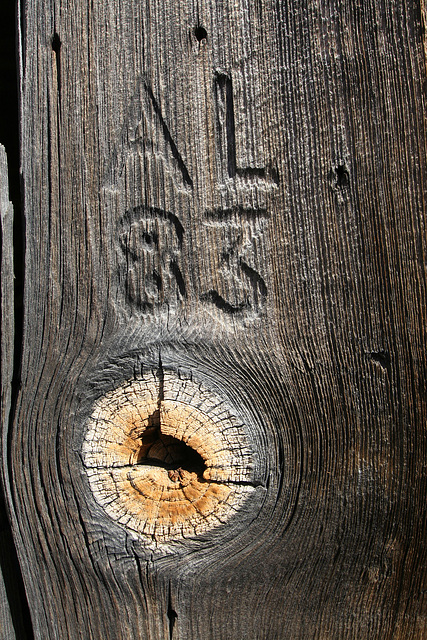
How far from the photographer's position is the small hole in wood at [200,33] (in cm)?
101

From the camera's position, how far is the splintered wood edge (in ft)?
3.17

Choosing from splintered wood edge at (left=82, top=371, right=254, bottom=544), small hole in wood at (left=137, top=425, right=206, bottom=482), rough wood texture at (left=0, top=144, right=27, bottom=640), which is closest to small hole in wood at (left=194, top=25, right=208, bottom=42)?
rough wood texture at (left=0, top=144, right=27, bottom=640)

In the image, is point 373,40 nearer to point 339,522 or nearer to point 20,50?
point 20,50

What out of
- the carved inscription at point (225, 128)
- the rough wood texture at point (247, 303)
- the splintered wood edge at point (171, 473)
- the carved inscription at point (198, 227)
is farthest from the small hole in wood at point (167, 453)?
the carved inscription at point (225, 128)

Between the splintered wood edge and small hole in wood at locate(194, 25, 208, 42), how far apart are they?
0.70 metres

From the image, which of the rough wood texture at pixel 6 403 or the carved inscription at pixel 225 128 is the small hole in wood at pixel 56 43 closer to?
the rough wood texture at pixel 6 403

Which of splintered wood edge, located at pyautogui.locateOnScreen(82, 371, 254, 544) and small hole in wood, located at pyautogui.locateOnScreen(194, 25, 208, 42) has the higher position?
small hole in wood, located at pyautogui.locateOnScreen(194, 25, 208, 42)

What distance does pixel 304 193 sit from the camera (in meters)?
0.98

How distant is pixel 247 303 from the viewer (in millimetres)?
993

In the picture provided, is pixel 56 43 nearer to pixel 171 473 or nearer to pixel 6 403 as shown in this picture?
pixel 6 403

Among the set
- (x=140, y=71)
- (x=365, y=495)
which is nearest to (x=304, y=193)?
(x=140, y=71)

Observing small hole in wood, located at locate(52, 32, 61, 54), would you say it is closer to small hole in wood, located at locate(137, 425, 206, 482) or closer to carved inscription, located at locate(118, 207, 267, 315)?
carved inscription, located at locate(118, 207, 267, 315)

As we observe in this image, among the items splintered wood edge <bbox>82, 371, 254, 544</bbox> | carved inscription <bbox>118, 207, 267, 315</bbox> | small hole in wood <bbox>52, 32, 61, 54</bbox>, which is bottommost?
splintered wood edge <bbox>82, 371, 254, 544</bbox>

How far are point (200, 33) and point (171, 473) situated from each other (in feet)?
2.99
